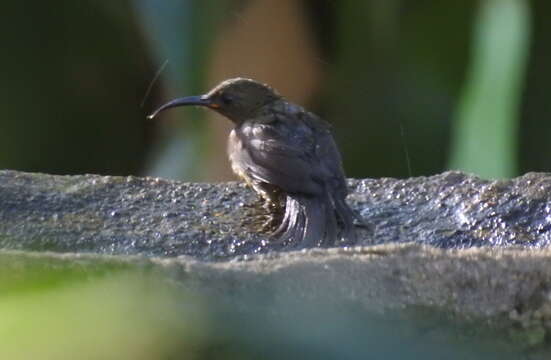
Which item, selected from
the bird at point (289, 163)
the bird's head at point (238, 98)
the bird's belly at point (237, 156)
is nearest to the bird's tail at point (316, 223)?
the bird at point (289, 163)

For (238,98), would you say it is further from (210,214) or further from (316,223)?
(210,214)

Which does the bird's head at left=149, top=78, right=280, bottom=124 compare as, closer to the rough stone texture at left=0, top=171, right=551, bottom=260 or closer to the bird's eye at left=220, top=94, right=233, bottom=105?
the bird's eye at left=220, top=94, right=233, bottom=105

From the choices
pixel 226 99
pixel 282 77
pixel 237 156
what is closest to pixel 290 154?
pixel 237 156

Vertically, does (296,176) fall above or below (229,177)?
above

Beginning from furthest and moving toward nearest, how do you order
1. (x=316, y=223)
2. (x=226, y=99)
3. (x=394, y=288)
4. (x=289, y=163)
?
(x=226, y=99), (x=289, y=163), (x=316, y=223), (x=394, y=288)

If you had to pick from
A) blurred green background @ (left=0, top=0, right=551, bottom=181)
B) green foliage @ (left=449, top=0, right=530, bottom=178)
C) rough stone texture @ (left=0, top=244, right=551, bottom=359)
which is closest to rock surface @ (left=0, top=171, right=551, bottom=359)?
rough stone texture @ (left=0, top=244, right=551, bottom=359)

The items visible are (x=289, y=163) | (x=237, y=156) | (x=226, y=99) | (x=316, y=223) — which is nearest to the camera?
(x=316, y=223)

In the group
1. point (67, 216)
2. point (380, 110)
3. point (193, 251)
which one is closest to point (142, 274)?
point (193, 251)

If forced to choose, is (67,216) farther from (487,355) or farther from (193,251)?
(487,355)
